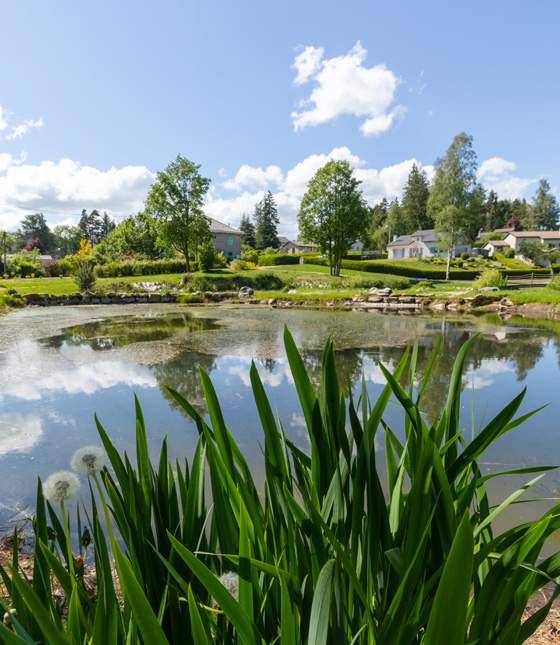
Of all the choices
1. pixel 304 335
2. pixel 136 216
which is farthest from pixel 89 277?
pixel 136 216

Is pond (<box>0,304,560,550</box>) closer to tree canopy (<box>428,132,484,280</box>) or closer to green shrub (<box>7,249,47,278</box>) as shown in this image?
tree canopy (<box>428,132,484,280</box>)

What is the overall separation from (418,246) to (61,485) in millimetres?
55142

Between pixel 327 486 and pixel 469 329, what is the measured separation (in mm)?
10868

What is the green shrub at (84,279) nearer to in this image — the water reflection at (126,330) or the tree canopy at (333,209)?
the water reflection at (126,330)

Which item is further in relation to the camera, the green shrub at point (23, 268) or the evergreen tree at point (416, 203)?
the evergreen tree at point (416, 203)

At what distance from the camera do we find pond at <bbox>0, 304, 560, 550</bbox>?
3.04 meters

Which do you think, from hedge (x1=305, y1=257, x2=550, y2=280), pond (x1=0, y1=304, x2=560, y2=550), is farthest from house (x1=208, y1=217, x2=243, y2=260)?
pond (x1=0, y1=304, x2=560, y2=550)

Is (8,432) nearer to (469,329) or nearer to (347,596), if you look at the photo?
(347,596)

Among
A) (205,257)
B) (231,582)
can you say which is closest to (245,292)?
(205,257)

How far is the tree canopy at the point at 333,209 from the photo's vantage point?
2728cm

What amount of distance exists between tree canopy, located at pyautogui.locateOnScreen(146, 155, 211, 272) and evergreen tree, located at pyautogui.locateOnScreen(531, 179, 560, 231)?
2447 inches

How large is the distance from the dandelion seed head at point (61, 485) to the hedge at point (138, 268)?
26066 mm

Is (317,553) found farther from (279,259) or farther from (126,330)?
(279,259)

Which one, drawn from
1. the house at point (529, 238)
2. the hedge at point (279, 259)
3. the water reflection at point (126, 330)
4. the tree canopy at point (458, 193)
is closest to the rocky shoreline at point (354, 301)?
the water reflection at point (126, 330)
